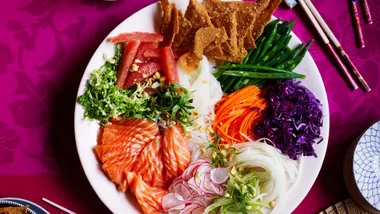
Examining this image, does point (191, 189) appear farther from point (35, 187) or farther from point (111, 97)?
point (35, 187)

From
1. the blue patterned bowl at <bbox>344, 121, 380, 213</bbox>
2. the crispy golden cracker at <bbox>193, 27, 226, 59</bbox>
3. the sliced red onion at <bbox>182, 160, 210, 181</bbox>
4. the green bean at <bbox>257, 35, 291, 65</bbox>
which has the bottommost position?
the blue patterned bowl at <bbox>344, 121, 380, 213</bbox>

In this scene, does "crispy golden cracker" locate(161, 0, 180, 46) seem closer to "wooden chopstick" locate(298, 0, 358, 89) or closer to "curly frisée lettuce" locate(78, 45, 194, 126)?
"curly frisée lettuce" locate(78, 45, 194, 126)

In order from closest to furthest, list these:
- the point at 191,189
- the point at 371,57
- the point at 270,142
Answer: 1. the point at 191,189
2. the point at 270,142
3. the point at 371,57

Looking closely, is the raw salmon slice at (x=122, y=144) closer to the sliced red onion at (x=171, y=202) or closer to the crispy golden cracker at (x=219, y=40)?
the sliced red onion at (x=171, y=202)

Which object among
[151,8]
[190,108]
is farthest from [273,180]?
[151,8]

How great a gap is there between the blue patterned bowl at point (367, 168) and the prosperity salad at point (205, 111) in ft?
1.16

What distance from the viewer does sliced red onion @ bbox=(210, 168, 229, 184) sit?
3174 mm

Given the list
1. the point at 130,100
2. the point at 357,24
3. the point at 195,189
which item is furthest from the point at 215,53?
the point at 357,24

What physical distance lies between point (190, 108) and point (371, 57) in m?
1.56

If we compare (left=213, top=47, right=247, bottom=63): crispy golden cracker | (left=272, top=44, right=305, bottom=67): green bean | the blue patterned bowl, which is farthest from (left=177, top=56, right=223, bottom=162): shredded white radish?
the blue patterned bowl

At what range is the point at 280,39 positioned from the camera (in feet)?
11.1

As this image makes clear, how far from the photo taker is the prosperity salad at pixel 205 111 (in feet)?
10.4

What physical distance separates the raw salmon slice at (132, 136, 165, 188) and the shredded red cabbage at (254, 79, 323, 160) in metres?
0.74

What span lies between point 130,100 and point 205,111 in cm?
52
